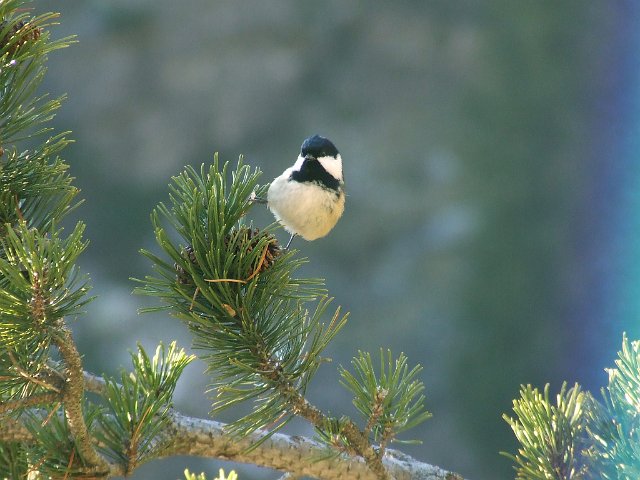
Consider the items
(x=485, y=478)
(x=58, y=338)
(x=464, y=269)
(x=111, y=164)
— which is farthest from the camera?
(x=111, y=164)

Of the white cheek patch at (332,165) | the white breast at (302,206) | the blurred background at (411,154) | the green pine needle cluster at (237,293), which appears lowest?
the green pine needle cluster at (237,293)

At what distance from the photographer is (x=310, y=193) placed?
1012mm

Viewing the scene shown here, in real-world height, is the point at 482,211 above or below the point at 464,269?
above

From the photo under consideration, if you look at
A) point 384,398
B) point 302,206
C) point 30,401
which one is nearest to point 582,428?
point 384,398

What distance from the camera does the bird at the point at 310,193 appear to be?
988 mm

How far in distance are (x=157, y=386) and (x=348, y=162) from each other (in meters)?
2.74

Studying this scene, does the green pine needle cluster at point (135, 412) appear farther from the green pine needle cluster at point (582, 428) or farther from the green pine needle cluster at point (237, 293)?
the green pine needle cluster at point (582, 428)

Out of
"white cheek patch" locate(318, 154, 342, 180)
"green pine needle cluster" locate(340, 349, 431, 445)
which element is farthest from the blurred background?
"green pine needle cluster" locate(340, 349, 431, 445)

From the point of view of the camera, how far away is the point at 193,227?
0.50m

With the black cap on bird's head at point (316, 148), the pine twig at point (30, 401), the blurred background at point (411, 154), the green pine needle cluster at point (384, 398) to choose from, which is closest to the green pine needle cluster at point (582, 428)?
the green pine needle cluster at point (384, 398)

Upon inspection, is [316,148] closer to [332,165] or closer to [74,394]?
[332,165]

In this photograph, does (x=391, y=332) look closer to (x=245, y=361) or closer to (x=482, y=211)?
(x=482, y=211)

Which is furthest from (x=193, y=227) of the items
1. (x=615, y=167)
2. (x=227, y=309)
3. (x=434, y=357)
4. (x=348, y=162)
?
(x=615, y=167)

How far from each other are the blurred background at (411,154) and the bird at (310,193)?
1.90 metres
